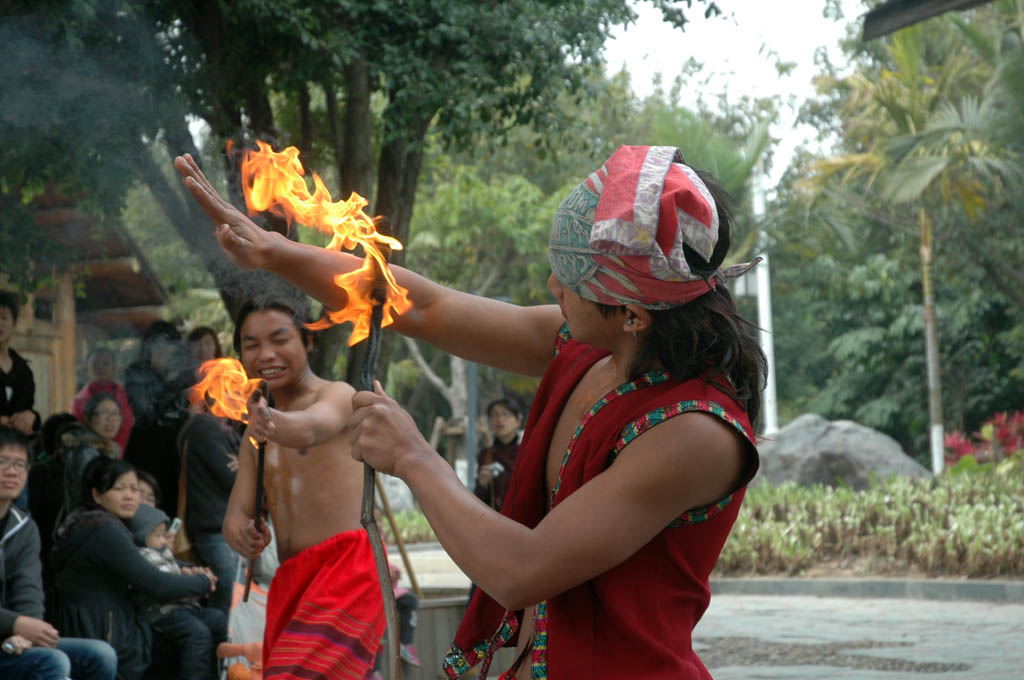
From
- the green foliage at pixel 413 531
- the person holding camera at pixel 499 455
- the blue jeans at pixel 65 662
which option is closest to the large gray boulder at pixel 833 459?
the green foliage at pixel 413 531

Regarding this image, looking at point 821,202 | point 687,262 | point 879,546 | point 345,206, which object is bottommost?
point 879,546

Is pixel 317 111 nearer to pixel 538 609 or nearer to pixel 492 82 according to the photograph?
pixel 492 82

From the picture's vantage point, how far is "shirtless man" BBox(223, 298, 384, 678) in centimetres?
403

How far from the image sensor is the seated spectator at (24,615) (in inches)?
205

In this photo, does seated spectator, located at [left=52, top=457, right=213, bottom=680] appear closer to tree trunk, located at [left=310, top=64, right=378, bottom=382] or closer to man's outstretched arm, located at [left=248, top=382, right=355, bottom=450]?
man's outstretched arm, located at [left=248, top=382, right=355, bottom=450]

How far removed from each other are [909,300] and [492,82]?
24.2 meters

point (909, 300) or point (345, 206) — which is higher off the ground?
point (909, 300)

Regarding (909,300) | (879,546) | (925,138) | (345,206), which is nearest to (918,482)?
(879,546)

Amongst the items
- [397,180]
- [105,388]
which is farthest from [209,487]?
[397,180]

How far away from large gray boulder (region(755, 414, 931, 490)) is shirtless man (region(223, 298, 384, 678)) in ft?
47.2

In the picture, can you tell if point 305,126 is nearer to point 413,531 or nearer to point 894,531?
point 894,531

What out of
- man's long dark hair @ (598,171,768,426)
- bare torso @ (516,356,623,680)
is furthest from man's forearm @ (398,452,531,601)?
man's long dark hair @ (598,171,768,426)

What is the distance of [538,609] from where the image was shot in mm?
2156

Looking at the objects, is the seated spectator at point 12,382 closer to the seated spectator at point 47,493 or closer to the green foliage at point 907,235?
the seated spectator at point 47,493
